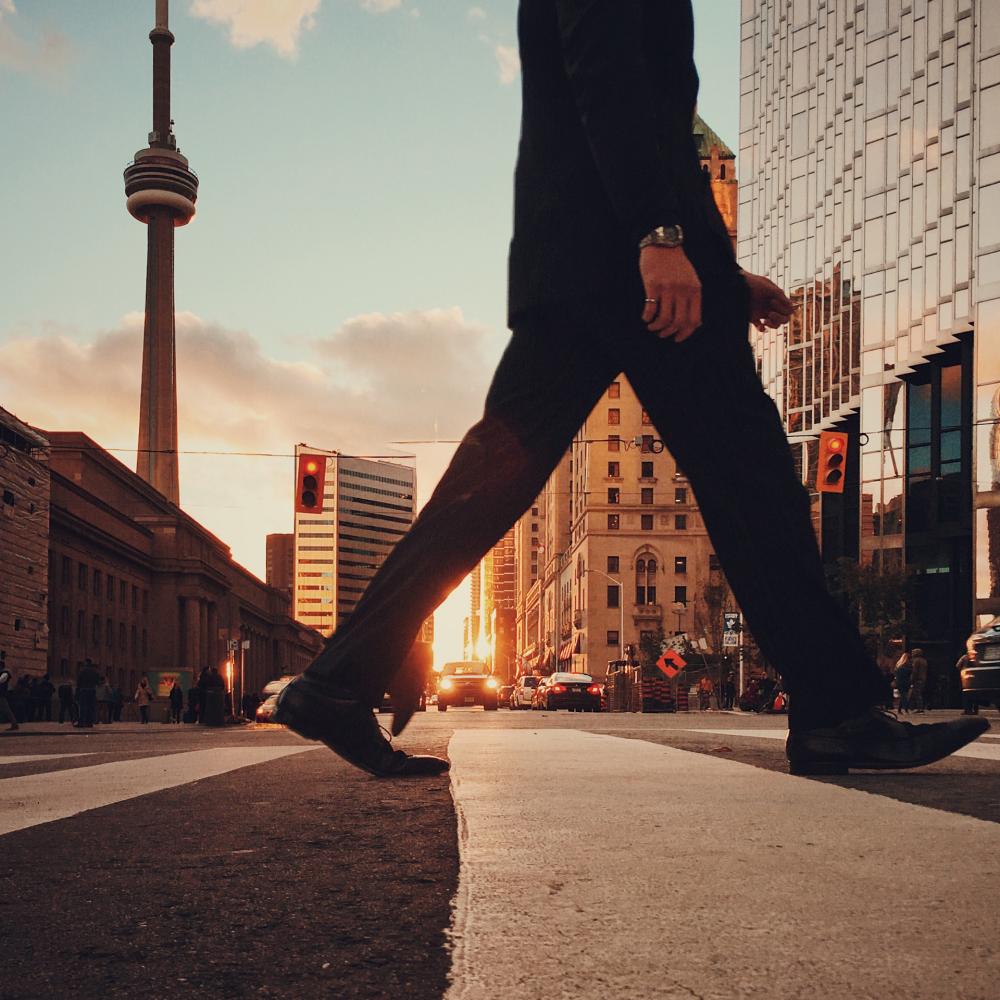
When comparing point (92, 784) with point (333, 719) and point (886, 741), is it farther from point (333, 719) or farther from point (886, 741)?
point (886, 741)

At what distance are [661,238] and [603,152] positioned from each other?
0.86 feet

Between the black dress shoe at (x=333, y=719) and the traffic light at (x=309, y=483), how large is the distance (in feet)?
81.9

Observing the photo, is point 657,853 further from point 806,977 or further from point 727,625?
point 727,625

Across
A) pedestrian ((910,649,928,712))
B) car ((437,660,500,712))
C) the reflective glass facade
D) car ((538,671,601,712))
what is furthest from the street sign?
pedestrian ((910,649,928,712))

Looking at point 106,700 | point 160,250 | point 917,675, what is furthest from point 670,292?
point 160,250

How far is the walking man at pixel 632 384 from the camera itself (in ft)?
11.1

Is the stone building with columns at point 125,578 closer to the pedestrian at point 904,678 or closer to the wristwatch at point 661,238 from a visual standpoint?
the pedestrian at point 904,678

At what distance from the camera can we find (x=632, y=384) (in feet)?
11.7

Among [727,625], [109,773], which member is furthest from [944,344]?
[109,773]

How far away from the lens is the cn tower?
11444 centimetres

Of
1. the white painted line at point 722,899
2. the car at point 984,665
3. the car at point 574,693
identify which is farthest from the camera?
the car at point 574,693

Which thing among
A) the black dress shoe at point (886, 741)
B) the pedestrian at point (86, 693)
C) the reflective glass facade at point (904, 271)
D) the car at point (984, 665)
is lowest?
the pedestrian at point (86, 693)

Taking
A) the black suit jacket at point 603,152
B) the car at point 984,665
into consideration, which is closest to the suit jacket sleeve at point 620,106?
the black suit jacket at point 603,152

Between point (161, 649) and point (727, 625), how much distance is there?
162 feet
